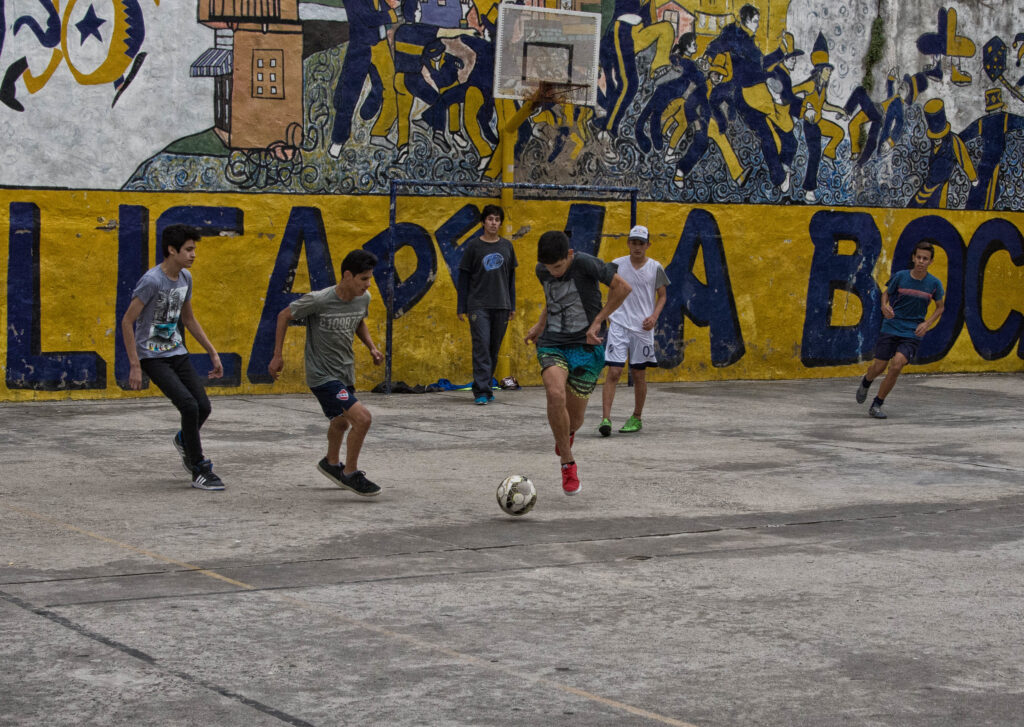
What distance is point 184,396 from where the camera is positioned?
922 cm

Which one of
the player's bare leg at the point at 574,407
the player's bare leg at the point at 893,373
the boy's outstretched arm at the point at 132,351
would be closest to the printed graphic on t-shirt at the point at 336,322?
the boy's outstretched arm at the point at 132,351

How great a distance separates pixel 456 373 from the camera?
1602cm

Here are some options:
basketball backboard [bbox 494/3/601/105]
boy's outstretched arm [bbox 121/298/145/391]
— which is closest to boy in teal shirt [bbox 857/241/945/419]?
basketball backboard [bbox 494/3/601/105]

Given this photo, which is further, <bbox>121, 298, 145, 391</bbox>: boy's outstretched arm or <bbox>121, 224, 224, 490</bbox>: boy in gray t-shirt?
<bbox>121, 224, 224, 490</bbox>: boy in gray t-shirt

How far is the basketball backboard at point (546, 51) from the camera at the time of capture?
15.4 meters

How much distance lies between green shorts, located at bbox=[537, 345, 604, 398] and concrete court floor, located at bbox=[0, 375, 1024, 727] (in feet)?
2.26

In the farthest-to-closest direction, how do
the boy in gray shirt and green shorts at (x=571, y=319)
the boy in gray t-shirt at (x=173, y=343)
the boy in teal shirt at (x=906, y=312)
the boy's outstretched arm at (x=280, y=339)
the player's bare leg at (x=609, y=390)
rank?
the boy in teal shirt at (x=906, y=312) < the player's bare leg at (x=609, y=390) < the boy in gray shirt and green shorts at (x=571, y=319) < the boy in gray t-shirt at (x=173, y=343) < the boy's outstretched arm at (x=280, y=339)

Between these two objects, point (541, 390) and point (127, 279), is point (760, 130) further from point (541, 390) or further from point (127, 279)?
point (127, 279)

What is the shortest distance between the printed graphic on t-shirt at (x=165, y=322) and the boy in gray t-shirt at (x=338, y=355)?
2.61 ft

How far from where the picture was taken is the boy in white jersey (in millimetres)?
12469

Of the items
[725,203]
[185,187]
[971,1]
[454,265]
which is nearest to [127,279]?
[185,187]

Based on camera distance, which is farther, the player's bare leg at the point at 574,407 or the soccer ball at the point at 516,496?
the player's bare leg at the point at 574,407

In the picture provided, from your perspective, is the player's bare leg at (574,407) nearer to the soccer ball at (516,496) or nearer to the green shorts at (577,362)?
the green shorts at (577,362)

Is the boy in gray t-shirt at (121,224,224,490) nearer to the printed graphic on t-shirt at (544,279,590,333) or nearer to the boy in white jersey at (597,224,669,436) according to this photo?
the printed graphic on t-shirt at (544,279,590,333)
